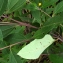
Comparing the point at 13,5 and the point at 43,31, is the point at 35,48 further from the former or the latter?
the point at 13,5

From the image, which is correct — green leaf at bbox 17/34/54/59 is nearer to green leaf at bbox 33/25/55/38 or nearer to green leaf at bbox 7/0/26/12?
green leaf at bbox 33/25/55/38

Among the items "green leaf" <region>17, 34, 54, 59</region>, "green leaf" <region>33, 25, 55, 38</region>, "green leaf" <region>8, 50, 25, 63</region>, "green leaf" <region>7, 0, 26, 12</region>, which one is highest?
"green leaf" <region>7, 0, 26, 12</region>

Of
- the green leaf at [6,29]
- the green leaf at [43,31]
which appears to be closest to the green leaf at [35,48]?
the green leaf at [43,31]

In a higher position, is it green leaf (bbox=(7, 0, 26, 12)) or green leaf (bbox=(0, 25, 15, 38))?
green leaf (bbox=(7, 0, 26, 12))

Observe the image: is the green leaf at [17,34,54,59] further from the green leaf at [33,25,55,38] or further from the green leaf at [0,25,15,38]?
the green leaf at [0,25,15,38]

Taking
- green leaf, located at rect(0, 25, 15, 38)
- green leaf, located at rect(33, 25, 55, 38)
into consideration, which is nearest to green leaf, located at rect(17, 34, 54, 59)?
green leaf, located at rect(33, 25, 55, 38)

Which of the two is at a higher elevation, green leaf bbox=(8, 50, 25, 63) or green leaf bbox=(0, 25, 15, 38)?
green leaf bbox=(0, 25, 15, 38)

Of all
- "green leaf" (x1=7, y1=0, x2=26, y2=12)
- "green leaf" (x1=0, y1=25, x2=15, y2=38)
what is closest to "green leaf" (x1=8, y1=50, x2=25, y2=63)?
"green leaf" (x1=0, y1=25, x2=15, y2=38)

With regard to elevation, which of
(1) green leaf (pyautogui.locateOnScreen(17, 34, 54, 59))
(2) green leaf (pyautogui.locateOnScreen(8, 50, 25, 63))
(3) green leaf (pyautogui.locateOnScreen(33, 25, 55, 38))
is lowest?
(2) green leaf (pyautogui.locateOnScreen(8, 50, 25, 63))
